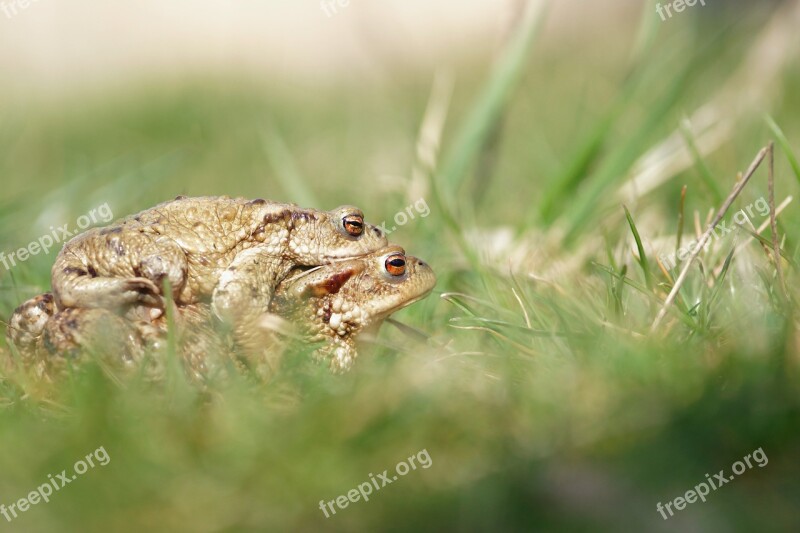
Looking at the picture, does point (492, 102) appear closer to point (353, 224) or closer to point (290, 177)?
point (290, 177)

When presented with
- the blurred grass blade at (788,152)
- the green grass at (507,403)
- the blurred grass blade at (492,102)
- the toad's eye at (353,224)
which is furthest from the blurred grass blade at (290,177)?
the blurred grass blade at (788,152)

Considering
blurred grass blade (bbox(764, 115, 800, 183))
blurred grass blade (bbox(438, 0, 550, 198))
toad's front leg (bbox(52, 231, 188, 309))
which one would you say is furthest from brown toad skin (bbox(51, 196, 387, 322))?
blurred grass blade (bbox(438, 0, 550, 198))

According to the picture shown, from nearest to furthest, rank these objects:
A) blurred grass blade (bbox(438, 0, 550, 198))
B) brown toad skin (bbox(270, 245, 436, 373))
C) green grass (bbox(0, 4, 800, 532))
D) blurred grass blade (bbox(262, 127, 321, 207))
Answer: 1. green grass (bbox(0, 4, 800, 532))
2. brown toad skin (bbox(270, 245, 436, 373))
3. blurred grass blade (bbox(262, 127, 321, 207))
4. blurred grass blade (bbox(438, 0, 550, 198))

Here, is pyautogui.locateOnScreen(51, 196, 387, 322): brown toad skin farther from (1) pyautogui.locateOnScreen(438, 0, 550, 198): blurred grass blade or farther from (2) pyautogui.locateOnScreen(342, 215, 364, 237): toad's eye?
(1) pyautogui.locateOnScreen(438, 0, 550, 198): blurred grass blade


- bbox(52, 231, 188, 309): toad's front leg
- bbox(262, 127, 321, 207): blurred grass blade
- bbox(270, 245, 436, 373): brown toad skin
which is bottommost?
bbox(270, 245, 436, 373): brown toad skin

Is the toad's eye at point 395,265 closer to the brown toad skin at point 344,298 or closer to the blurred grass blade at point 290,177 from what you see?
the brown toad skin at point 344,298

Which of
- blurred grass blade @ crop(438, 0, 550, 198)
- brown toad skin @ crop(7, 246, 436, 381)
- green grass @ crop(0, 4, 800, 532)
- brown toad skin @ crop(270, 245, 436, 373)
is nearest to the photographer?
green grass @ crop(0, 4, 800, 532)
